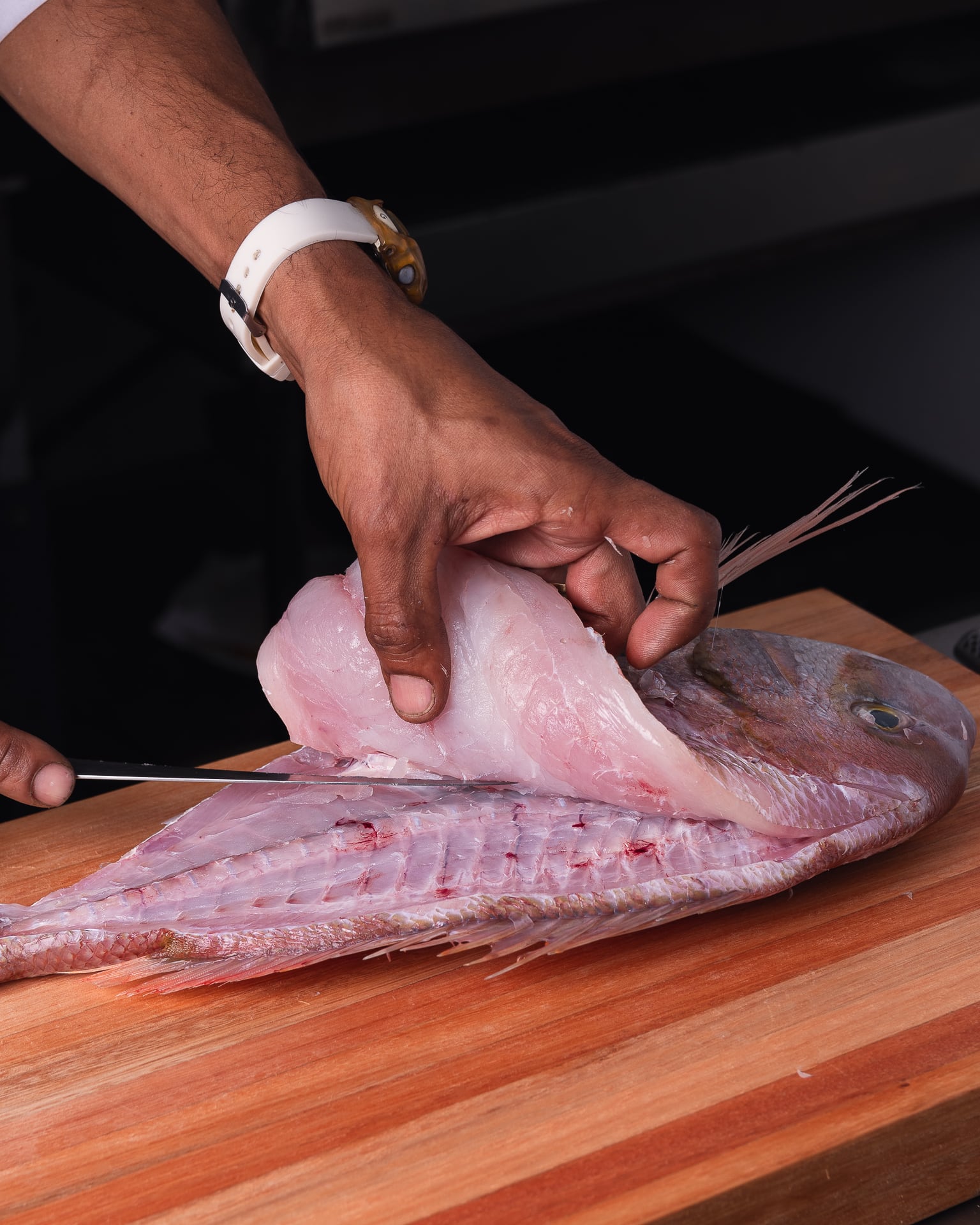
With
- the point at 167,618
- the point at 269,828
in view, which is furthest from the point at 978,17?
the point at 269,828

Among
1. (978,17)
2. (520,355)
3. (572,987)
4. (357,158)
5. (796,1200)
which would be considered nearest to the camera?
(796,1200)

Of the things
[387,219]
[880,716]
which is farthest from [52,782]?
[880,716]

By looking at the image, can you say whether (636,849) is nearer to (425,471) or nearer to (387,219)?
(425,471)

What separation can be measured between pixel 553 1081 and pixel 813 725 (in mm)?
633

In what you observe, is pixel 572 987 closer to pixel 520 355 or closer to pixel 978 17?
pixel 520 355

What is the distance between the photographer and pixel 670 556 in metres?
1.83

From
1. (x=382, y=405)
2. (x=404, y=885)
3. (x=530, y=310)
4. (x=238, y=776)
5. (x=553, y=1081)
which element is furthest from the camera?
(x=530, y=310)

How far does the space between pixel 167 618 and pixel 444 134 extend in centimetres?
187

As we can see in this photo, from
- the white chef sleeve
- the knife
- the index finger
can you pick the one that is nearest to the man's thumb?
the knife

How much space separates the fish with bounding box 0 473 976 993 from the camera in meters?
1.79

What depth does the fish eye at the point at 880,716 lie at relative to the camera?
6.60 feet

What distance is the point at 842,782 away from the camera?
6.22ft

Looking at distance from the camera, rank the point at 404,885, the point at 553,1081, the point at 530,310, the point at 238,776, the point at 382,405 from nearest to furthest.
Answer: the point at 553,1081
the point at 382,405
the point at 404,885
the point at 238,776
the point at 530,310

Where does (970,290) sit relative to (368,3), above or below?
below
